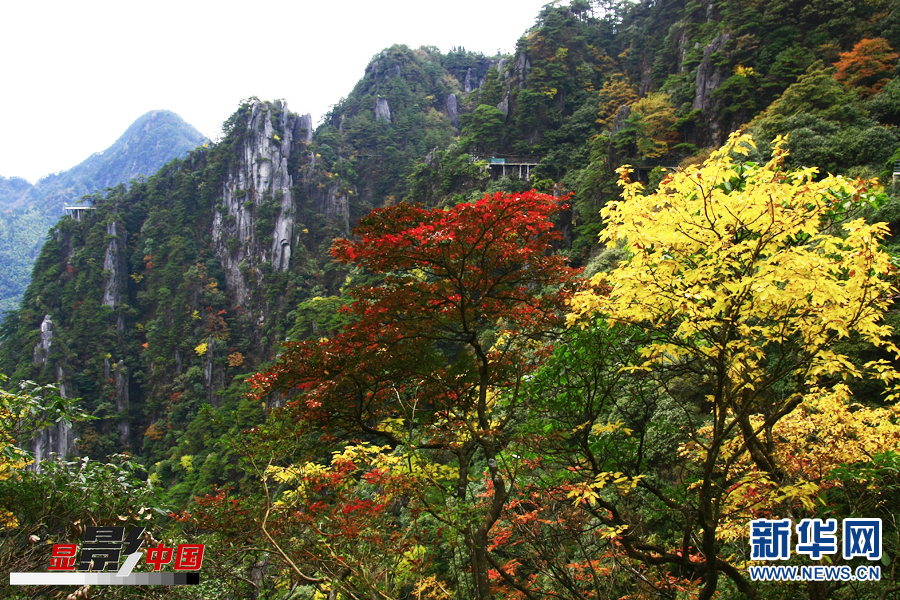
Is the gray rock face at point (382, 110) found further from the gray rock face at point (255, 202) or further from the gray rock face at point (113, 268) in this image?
the gray rock face at point (113, 268)

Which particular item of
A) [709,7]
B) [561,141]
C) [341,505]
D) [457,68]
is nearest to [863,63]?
[709,7]

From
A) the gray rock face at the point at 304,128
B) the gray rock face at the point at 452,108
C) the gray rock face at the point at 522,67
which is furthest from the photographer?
the gray rock face at the point at 452,108

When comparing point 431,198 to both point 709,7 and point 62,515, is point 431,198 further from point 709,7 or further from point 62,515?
point 62,515

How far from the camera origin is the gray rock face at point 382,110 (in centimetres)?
4797

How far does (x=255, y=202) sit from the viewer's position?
42562 mm

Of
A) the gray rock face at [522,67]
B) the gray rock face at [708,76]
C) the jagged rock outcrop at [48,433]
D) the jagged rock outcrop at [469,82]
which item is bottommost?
the jagged rock outcrop at [48,433]

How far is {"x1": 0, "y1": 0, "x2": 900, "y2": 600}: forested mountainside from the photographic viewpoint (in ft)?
9.54

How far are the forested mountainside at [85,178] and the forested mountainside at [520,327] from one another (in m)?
43.0

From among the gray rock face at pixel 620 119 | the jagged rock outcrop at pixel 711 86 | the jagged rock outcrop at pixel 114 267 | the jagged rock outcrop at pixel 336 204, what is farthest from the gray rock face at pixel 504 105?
the jagged rock outcrop at pixel 114 267

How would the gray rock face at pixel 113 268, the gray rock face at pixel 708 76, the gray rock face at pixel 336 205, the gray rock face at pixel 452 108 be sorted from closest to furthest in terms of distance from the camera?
the gray rock face at pixel 708 76, the gray rock face at pixel 113 268, the gray rock face at pixel 336 205, the gray rock face at pixel 452 108

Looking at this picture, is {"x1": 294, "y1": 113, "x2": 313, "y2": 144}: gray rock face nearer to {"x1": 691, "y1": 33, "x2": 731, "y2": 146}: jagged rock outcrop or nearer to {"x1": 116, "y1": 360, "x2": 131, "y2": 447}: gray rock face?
{"x1": 116, "y1": 360, "x2": 131, "y2": 447}: gray rock face

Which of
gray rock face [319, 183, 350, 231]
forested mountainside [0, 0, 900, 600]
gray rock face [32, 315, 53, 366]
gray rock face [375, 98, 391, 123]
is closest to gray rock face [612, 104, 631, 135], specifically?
forested mountainside [0, 0, 900, 600]

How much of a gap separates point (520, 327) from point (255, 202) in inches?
1727

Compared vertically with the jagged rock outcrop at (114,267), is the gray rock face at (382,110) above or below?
above
